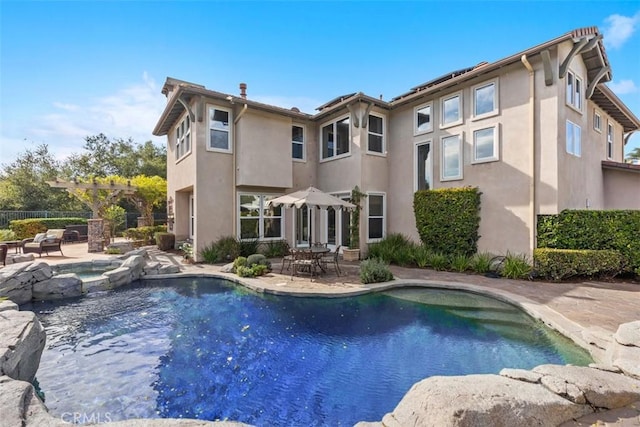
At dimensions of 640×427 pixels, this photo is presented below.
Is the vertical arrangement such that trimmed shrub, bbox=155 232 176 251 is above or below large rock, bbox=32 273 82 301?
above

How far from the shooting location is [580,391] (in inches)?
123

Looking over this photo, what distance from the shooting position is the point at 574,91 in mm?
10922

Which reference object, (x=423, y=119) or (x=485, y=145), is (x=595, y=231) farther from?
(x=423, y=119)

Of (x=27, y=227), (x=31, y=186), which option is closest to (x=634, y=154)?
(x=27, y=227)

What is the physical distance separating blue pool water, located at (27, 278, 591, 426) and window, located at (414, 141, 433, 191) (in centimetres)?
616

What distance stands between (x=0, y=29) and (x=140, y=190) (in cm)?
1271

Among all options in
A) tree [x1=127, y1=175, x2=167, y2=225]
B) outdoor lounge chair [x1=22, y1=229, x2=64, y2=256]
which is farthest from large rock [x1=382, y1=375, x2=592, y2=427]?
tree [x1=127, y1=175, x2=167, y2=225]

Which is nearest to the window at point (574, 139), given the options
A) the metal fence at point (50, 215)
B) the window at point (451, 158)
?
the window at point (451, 158)

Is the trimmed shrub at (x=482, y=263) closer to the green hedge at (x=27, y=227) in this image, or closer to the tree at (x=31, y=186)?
the green hedge at (x=27, y=227)

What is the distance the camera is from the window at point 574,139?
34.7 ft

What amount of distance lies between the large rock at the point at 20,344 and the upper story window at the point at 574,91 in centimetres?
1573

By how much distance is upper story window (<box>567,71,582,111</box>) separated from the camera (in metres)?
10.6

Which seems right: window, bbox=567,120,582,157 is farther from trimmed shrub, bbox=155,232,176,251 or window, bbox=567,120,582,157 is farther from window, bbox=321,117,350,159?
trimmed shrub, bbox=155,232,176,251

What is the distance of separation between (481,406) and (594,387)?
1.54 m
